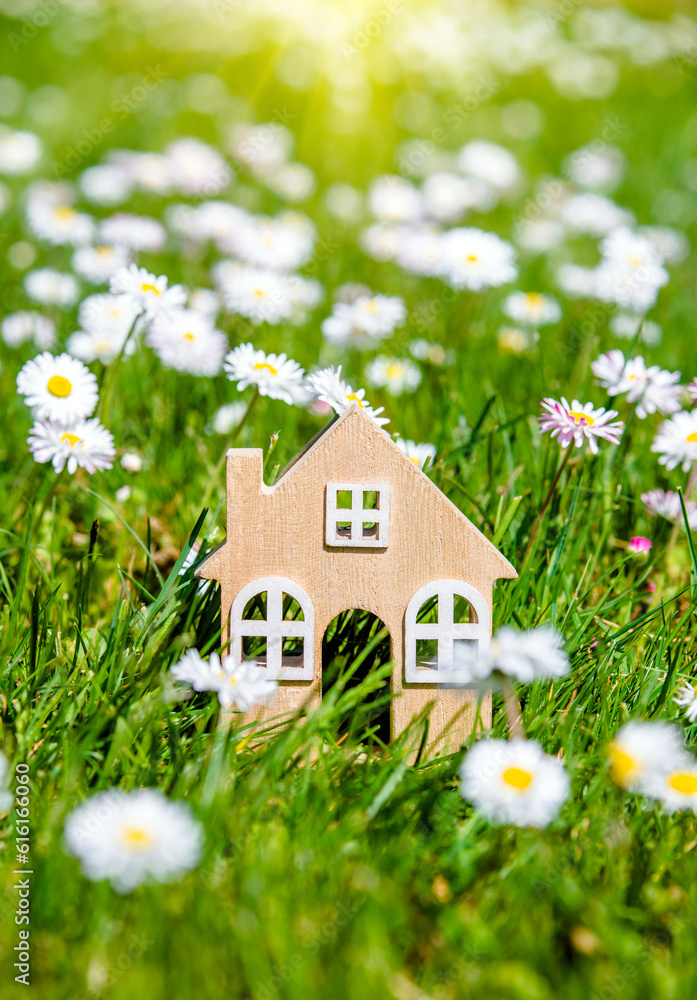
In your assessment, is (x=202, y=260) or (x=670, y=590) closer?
(x=670, y=590)

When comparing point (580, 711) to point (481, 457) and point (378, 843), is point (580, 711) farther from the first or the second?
point (481, 457)

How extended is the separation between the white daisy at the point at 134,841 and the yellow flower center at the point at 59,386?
3.05ft

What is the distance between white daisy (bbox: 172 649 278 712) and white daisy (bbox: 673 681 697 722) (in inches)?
27.6

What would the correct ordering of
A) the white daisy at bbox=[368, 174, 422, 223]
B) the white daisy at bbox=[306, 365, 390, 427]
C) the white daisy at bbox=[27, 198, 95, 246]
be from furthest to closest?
the white daisy at bbox=[368, 174, 422, 223]
the white daisy at bbox=[27, 198, 95, 246]
the white daisy at bbox=[306, 365, 390, 427]

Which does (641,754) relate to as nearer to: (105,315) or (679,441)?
(679,441)

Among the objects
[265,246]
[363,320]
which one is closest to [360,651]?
[363,320]

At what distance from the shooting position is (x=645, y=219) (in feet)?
15.7

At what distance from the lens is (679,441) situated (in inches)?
69.9

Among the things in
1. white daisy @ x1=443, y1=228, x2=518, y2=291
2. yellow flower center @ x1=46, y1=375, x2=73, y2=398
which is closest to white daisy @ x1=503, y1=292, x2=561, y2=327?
white daisy @ x1=443, y1=228, x2=518, y2=291

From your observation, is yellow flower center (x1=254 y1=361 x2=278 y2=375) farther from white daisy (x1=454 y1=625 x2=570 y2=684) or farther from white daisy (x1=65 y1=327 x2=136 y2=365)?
white daisy (x1=65 y1=327 x2=136 y2=365)

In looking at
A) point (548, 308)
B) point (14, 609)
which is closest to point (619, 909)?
point (14, 609)

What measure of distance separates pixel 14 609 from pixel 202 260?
245 centimetres

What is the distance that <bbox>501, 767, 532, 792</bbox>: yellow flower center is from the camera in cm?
122

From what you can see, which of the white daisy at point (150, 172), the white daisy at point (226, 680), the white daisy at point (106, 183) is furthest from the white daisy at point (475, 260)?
the white daisy at point (106, 183)
